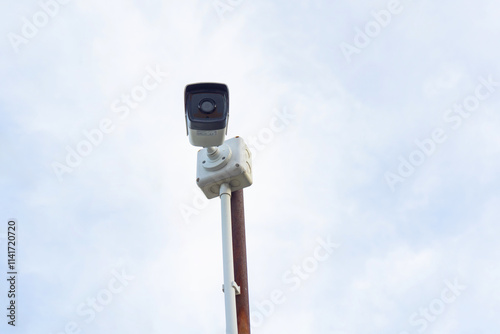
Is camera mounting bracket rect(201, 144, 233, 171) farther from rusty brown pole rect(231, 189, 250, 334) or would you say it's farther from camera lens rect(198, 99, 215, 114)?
camera lens rect(198, 99, 215, 114)

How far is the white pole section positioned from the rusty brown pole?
0.13 meters

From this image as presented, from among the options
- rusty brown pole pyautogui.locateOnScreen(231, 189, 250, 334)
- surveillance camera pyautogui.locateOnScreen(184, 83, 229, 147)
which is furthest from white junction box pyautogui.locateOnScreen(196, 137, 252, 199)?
surveillance camera pyautogui.locateOnScreen(184, 83, 229, 147)

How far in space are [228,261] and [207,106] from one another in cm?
87

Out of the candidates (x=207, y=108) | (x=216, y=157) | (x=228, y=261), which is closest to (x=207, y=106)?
(x=207, y=108)

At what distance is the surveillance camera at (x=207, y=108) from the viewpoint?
11.3ft

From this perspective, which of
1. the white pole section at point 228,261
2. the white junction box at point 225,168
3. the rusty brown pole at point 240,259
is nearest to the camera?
the white pole section at point 228,261

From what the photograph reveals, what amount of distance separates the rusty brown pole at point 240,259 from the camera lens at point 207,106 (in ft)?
2.05

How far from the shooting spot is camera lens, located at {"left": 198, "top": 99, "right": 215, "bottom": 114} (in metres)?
3.47

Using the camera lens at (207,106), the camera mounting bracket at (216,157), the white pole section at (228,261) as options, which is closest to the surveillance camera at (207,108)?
the camera lens at (207,106)

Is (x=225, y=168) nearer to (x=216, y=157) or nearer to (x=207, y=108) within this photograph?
(x=216, y=157)

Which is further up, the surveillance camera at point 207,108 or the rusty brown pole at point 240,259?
the surveillance camera at point 207,108

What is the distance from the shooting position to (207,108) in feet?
11.4

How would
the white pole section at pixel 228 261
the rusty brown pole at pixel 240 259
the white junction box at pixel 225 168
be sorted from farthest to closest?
the white junction box at pixel 225 168 → the rusty brown pole at pixel 240 259 → the white pole section at pixel 228 261

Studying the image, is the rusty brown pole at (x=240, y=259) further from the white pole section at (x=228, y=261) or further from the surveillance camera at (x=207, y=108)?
the surveillance camera at (x=207, y=108)
